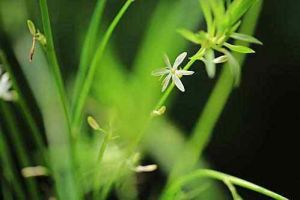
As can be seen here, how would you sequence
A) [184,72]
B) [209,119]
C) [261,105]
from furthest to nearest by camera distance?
[261,105]
[209,119]
[184,72]

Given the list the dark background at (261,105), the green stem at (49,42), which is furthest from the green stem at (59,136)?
the dark background at (261,105)

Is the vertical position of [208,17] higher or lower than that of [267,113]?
higher

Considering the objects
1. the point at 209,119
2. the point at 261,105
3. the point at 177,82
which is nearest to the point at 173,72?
the point at 177,82

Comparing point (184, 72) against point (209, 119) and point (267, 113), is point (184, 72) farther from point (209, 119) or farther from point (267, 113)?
point (267, 113)

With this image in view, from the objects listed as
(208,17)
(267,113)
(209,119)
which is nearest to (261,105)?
(267,113)

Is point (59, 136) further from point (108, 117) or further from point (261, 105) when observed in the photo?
point (261, 105)

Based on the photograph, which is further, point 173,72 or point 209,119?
point 209,119

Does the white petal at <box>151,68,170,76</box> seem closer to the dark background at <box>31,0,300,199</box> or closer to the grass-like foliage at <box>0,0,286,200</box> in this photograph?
the grass-like foliage at <box>0,0,286,200</box>

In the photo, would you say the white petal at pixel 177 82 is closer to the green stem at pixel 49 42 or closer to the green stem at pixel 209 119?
the green stem at pixel 49 42

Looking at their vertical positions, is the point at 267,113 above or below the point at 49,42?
below

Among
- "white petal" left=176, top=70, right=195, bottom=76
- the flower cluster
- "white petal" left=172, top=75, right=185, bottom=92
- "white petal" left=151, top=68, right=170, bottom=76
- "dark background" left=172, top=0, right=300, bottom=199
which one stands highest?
the flower cluster

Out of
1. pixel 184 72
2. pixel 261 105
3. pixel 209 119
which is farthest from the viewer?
pixel 261 105

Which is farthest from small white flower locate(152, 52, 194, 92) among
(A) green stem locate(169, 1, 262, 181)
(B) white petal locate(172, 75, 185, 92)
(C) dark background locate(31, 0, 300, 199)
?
(C) dark background locate(31, 0, 300, 199)
